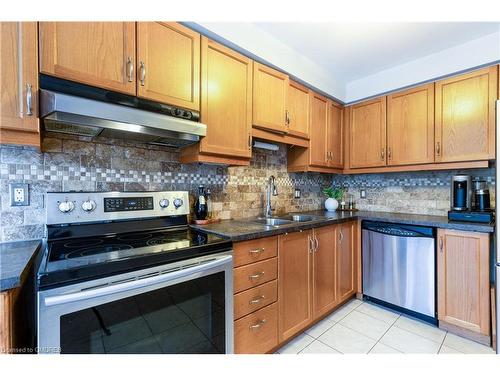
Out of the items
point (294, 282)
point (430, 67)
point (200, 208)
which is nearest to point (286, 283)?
point (294, 282)

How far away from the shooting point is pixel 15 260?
938 millimetres

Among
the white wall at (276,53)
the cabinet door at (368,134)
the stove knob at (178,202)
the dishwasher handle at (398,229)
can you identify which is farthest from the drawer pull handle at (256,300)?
the cabinet door at (368,134)

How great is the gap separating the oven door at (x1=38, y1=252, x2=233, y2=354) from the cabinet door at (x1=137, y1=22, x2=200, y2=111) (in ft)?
3.20

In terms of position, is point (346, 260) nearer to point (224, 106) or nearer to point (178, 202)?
point (178, 202)

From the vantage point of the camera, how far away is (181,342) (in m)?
1.11

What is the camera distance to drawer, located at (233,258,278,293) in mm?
1392

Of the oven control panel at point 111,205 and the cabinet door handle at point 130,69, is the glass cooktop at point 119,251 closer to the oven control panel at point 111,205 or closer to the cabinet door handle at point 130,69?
the oven control panel at point 111,205

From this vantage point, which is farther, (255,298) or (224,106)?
(224,106)

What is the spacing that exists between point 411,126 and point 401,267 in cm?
137

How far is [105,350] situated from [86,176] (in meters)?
0.95

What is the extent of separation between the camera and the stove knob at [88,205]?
4.42ft

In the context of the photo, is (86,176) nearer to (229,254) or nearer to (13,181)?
(13,181)

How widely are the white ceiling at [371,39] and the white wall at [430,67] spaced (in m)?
0.06

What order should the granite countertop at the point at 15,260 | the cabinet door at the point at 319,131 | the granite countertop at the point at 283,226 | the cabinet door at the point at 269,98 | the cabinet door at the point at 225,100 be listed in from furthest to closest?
the cabinet door at the point at 319,131, the cabinet door at the point at 269,98, the cabinet door at the point at 225,100, the granite countertop at the point at 283,226, the granite countertop at the point at 15,260
